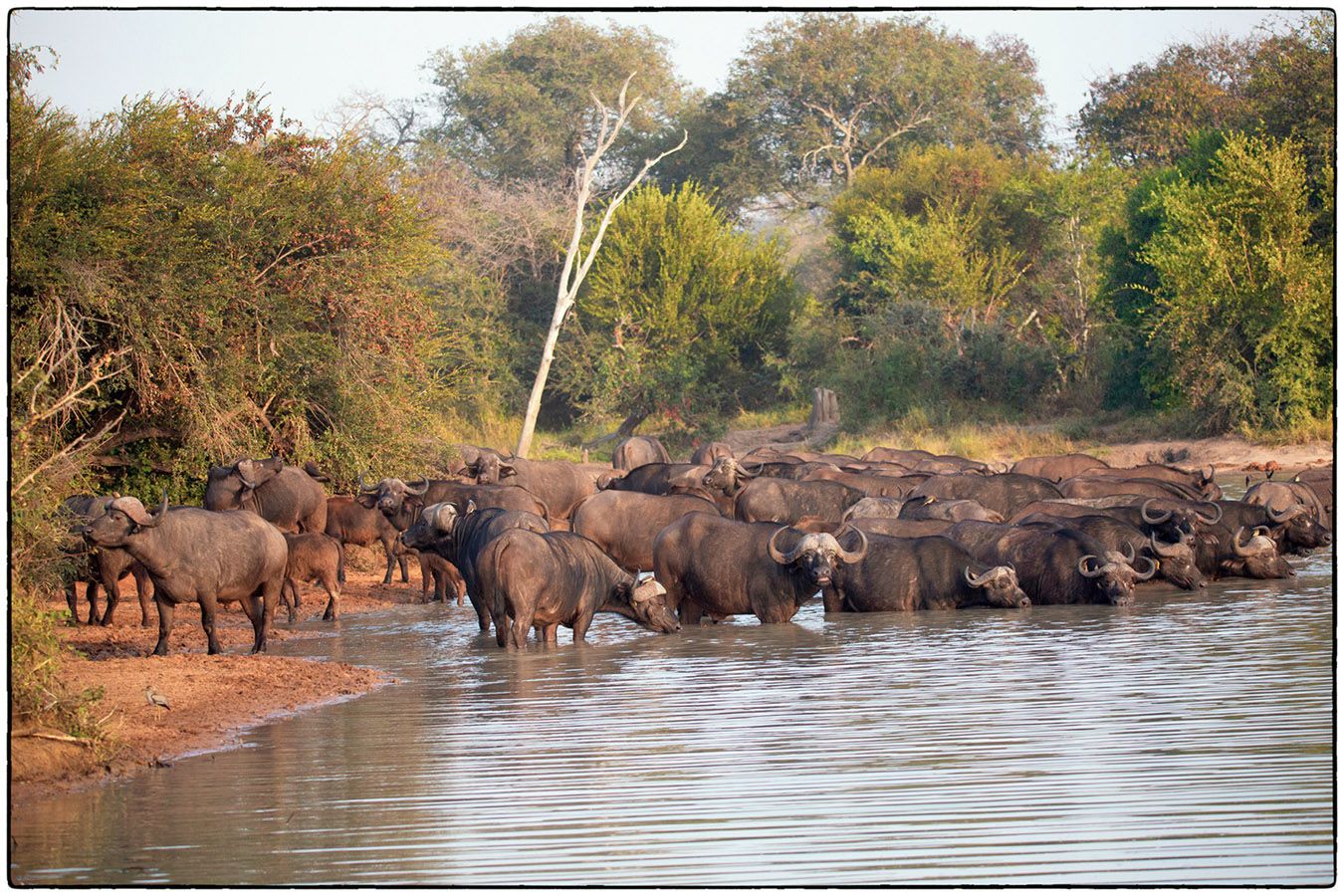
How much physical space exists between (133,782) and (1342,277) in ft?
19.1

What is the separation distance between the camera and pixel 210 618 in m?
11.7

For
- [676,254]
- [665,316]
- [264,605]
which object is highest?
[676,254]

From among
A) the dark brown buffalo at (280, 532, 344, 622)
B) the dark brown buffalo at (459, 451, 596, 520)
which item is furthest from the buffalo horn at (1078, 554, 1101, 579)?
the dark brown buffalo at (459, 451, 596, 520)

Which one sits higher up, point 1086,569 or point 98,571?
point 98,571

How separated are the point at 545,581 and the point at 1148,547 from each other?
20.4 feet

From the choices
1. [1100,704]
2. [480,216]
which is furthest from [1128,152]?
[1100,704]

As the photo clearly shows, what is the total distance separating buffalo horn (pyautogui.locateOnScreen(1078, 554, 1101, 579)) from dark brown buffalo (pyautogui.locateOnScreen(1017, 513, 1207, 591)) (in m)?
0.65

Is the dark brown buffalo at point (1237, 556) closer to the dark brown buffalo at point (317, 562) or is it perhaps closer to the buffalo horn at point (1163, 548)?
the buffalo horn at point (1163, 548)

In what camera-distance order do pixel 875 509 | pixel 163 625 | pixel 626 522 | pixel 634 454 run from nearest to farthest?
1. pixel 163 625
2. pixel 626 522
3. pixel 875 509
4. pixel 634 454

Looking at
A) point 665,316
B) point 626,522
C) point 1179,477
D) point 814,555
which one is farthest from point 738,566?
point 665,316

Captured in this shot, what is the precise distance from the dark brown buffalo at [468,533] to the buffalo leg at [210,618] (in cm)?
199

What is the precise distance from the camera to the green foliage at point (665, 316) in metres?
41.8

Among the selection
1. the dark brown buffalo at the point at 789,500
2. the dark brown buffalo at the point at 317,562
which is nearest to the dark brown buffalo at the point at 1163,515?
the dark brown buffalo at the point at 789,500

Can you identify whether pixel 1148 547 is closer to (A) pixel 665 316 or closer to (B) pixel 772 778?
(B) pixel 772 778
